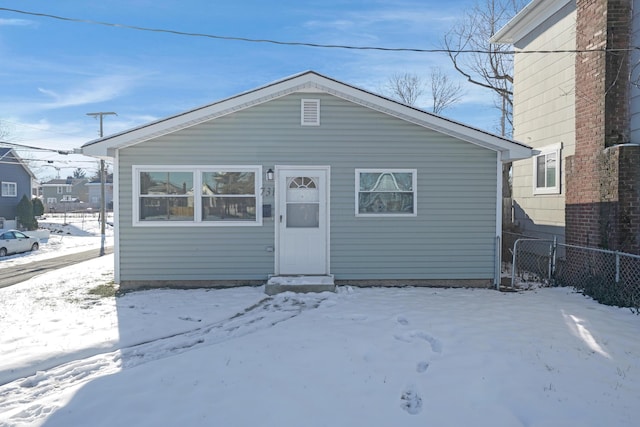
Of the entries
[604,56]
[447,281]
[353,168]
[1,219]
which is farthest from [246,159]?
[1,219]

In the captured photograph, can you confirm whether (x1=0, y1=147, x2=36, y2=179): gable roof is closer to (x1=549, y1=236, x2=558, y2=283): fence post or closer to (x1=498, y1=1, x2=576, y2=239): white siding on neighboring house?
(x1=498, y1=1, x2=576, y2=239): white siding on neighboring house

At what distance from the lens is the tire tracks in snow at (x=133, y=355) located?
3904 millimetres

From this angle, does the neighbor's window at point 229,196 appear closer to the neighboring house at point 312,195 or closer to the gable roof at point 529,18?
the neighboring house at point 312,195

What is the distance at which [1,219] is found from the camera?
27.9m

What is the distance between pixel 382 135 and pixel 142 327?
17.4 feet

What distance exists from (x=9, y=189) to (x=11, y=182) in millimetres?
490

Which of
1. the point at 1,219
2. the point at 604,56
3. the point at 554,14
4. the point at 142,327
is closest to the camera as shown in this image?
the point at 142,327

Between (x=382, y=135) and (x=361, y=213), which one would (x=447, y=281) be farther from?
(x=382, y=135)

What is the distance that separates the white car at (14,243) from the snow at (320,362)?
14.6 metres

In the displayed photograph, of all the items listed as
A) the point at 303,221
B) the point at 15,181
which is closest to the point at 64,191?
the point at 15,181

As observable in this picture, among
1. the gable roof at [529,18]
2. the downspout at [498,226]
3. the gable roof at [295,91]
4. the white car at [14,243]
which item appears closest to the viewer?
the gable roof at [295,91]

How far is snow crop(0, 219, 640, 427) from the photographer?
3.62 metres

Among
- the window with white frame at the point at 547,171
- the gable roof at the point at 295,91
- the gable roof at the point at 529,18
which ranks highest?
the gable roof at the point at 529,18

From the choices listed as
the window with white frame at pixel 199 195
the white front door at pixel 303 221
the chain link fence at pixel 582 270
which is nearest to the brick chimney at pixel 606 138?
the chain link fence at pixel 582 270
